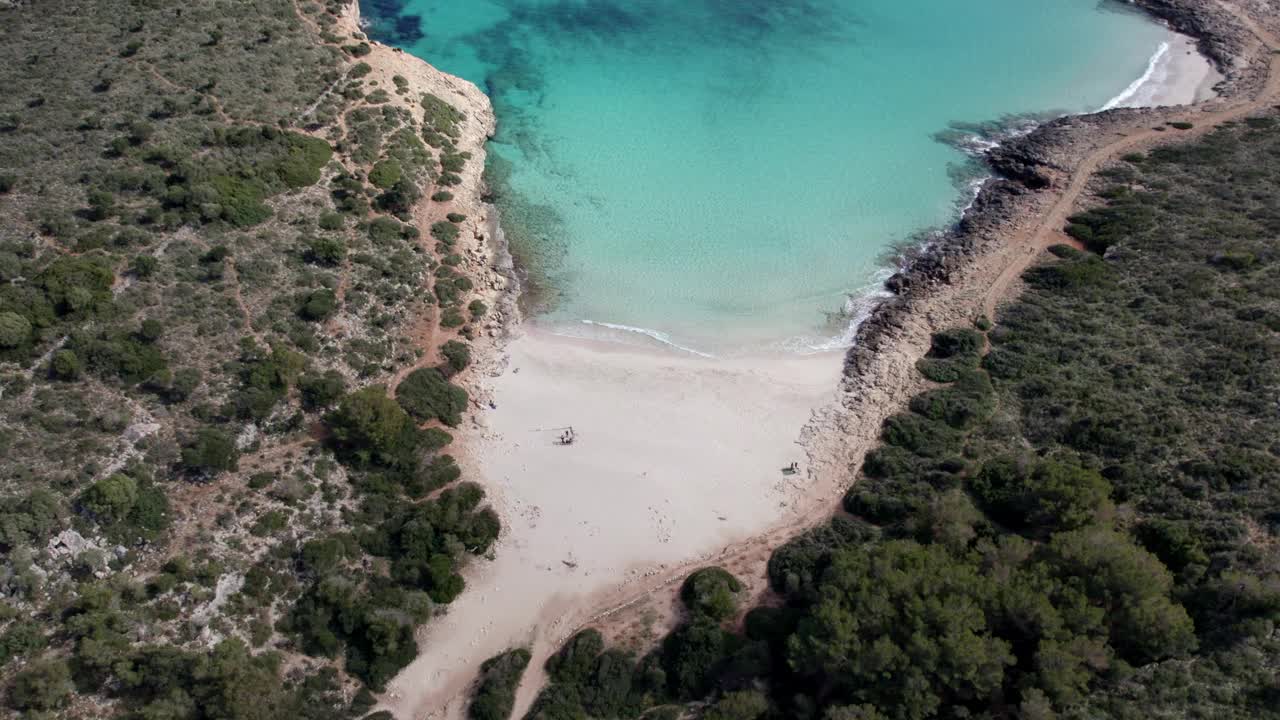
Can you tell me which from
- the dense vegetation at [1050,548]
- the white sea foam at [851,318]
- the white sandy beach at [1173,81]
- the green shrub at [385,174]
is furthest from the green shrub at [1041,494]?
the white sandy beach at [1173,81]

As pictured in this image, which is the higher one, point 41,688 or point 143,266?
point 143,266

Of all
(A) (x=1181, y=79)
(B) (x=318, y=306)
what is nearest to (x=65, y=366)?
(B) (x=318, y=306)

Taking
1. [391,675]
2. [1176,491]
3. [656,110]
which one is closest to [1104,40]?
[656,110]

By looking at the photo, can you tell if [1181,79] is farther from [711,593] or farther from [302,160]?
[302,160]

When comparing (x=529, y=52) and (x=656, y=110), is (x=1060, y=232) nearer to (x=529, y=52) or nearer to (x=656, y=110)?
(x=656, y=110)

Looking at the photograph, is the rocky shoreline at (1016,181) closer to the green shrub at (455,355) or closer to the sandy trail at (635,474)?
the sandy trail at (635,474)

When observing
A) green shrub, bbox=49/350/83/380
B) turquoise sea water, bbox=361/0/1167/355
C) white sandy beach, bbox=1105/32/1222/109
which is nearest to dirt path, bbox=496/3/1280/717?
white sandy beach, bbox=1105/32/1222/109

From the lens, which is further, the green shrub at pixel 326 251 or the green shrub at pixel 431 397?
the green shrub at pixel 326 251
